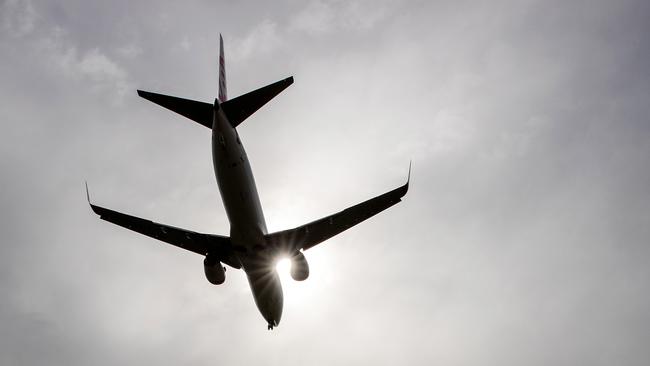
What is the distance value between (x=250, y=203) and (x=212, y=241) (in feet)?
12.5

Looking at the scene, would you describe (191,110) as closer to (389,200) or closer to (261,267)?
(261,267)

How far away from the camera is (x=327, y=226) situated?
77.9ft

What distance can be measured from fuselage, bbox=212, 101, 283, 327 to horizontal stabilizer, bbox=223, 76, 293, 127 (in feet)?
2.42

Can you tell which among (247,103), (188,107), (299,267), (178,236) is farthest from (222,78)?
(299,267)

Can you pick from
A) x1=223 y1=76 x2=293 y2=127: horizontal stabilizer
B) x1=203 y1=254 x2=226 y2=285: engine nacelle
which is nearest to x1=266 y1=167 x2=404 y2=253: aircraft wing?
x1=203 y1=254 x2=226 y2=285: engine nacelle

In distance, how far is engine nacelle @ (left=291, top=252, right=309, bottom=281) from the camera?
2408cm

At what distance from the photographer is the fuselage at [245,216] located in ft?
68.1

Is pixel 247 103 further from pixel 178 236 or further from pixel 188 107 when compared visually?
pixel 178 236

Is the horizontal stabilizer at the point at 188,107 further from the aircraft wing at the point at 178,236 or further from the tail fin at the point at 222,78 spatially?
the aircraft wing at the point at 178,236

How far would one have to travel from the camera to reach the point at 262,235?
2306 centimetres

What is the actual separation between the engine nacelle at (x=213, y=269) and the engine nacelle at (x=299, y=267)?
3678 mm

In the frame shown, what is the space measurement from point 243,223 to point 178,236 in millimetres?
4570

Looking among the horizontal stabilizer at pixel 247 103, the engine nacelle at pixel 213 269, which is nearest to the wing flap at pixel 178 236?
the engine nacelle at pixel 213 269

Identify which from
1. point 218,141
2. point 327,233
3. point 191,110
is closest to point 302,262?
point 327,233
